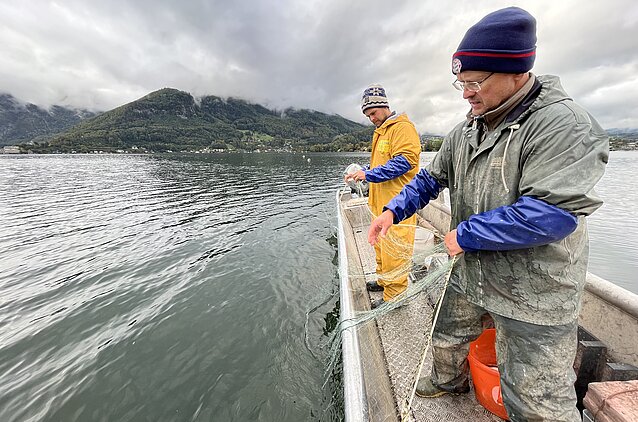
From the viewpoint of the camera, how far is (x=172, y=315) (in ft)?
20.3

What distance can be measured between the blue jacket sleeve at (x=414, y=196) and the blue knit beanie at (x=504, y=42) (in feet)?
3.49

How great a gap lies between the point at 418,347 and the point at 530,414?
1769 mm

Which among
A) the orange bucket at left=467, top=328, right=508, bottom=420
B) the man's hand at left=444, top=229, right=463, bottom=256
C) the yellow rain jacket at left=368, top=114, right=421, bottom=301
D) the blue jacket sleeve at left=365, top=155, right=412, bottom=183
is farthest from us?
the yellow rain jacket at left=368, top=114, right=421, bottom=301

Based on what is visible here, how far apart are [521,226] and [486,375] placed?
1736 mm

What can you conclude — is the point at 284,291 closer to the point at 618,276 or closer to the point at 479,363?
the point at 479,363

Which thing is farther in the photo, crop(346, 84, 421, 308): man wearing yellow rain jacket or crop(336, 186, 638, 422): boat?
crop(346, 84, 421, 308): man wearing yellow rain jacket

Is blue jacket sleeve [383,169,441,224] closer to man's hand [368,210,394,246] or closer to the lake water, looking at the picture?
man's hand [368,210,394,246]

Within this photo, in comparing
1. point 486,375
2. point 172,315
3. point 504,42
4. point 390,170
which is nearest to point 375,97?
point 390,170

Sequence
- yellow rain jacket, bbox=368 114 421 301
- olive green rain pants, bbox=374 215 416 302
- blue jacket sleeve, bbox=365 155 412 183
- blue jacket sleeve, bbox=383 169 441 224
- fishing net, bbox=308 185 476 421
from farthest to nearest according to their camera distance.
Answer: olive green rain pants, bbox=374 215 416 302, yellow rain jacket, bbox=368 114 421 301, blue jacket sleeve, bbox=365 155 412 183, fishing net, bbox=308 185 476 421, blue jacket sleeve, bbox=383 169 441 224

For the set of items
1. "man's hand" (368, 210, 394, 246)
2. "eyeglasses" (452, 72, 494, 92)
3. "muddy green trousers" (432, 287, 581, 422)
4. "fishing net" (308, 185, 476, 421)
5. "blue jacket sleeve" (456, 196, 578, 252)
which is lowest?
"fishing net" (308, 185, 476, 421)

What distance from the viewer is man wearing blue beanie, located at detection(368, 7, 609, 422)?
4.56ft

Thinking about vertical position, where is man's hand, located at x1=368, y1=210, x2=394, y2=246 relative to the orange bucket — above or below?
above

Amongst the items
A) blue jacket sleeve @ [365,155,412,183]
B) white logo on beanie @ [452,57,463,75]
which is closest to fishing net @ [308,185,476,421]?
blue jacket sleeve @ [365,155,412,183]

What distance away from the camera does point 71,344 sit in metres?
5.40
